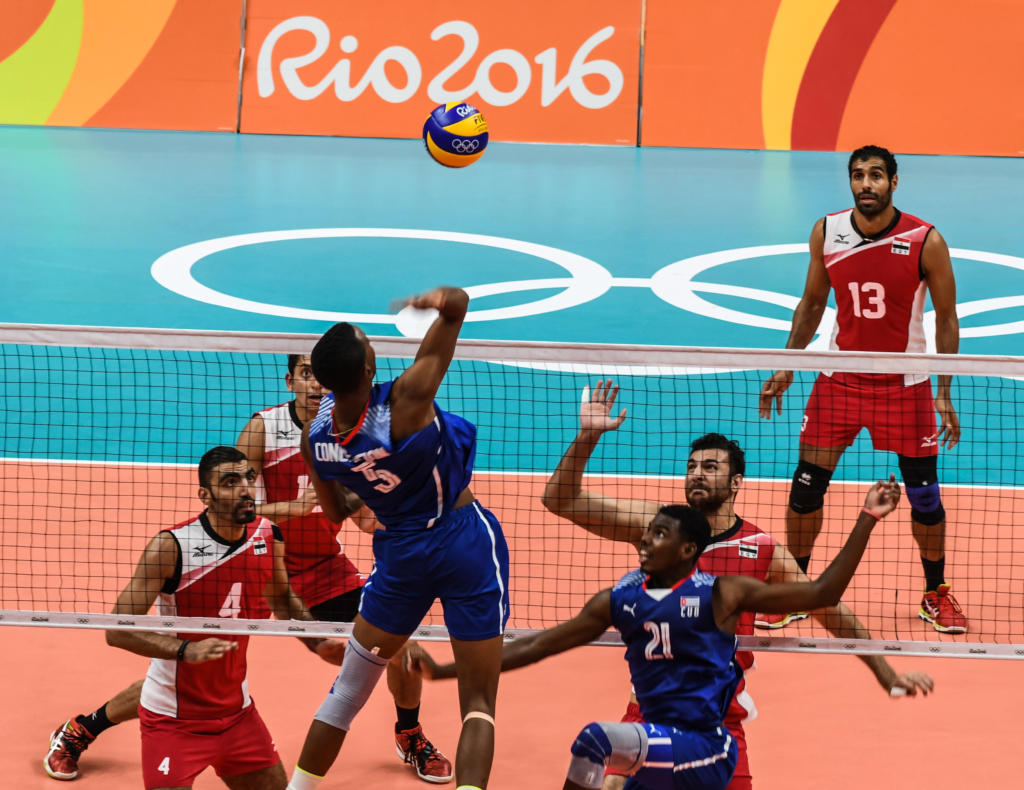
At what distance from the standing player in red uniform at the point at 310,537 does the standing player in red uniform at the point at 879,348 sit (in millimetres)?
2474

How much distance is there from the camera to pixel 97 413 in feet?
38.8

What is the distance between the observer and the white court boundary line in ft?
20.5

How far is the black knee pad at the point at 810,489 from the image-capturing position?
841cm

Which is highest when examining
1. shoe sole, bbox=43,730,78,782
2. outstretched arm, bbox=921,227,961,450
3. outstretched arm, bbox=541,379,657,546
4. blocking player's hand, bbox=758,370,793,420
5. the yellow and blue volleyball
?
the yellow and blue volleyball

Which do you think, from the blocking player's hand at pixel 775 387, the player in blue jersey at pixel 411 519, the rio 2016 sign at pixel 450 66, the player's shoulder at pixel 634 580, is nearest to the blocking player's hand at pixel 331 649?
the player in blue jersey at pixel 411 519

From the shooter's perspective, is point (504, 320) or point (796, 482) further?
point (504, 320)

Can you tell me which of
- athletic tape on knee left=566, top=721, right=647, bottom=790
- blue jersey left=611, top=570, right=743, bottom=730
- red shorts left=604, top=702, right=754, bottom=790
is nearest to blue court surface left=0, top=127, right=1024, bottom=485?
red shorts left=604, top=702, right=754, bottom=790

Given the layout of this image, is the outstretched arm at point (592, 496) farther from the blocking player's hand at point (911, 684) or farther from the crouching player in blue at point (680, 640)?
the blocking player's hand at point (911, 684)

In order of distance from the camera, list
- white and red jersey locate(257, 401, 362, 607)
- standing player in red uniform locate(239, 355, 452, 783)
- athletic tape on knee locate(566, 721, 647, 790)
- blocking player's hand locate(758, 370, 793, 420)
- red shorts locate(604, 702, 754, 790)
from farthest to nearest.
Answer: blocking player's hand locate(758, 370, 793, 420) < white and red jersey locate(257, 401, 362, 607) < standing player in red uniform locate(239, 355, 452, 783) < red shorts locate(604, 702, 754, 790) < athletic tape on knee locate(566, 721, 647, 790)

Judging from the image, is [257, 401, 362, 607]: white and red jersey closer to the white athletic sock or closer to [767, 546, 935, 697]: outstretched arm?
the white athletic sock

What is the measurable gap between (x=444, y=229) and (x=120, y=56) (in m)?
7.37

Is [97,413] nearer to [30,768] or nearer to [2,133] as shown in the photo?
[30,768]

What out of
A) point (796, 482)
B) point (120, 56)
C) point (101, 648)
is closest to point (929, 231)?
point (796, 482)

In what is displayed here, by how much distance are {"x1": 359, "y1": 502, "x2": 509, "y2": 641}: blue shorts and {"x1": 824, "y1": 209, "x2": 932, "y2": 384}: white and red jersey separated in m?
3.50
